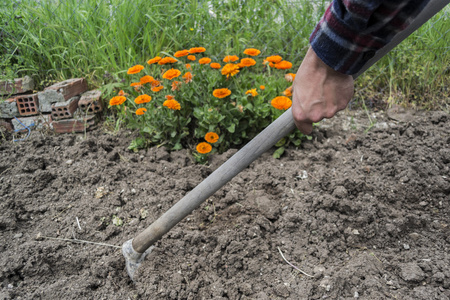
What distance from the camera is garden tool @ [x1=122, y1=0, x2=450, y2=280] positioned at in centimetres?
116

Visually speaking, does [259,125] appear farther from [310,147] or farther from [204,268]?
[204,268]

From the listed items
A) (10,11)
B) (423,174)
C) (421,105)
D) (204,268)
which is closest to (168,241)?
(204,268)

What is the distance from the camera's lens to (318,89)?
1.13m

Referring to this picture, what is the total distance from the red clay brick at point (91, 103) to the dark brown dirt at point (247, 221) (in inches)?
17.0

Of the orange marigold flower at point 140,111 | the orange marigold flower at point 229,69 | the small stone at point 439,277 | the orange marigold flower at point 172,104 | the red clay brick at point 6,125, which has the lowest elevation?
the red clay brick at point 6,125

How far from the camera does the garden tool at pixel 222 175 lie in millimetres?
1157

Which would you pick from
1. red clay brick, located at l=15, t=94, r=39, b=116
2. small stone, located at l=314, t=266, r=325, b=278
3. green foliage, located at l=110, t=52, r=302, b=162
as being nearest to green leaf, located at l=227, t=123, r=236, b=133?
green foliage, located at l=110, t=52, r=302, b=162

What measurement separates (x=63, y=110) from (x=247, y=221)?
5.95 feet

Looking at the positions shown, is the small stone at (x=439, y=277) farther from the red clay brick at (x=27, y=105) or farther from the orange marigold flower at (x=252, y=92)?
the red clay brick at (x=27, y=105)

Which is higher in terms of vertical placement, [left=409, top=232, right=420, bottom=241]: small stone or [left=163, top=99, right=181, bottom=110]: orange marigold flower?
[left=163, top=99, right=181, bottom=110]: orange marigold flower

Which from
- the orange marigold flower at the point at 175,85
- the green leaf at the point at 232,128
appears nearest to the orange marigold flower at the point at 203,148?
the green leaf at the point at 232,128

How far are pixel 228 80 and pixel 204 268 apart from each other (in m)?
1.30

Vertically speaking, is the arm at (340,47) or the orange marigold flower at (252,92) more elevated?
the arm at (340,47)

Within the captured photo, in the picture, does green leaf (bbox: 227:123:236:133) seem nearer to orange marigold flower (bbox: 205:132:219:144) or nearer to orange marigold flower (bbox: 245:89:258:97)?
orange marigold flower (bbox: 205:132:219:144)
